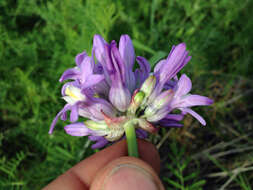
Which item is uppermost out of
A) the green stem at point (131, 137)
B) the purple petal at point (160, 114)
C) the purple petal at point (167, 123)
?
the purple petal at point (160, 114)

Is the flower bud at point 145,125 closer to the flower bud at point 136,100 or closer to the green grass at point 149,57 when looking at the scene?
the flower bud at point 136,100

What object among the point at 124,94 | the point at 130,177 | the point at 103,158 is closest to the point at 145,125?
the point at 124,94

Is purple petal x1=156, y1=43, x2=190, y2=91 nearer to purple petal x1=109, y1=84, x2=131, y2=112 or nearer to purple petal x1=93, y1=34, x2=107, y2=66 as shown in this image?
purple petal x1=109, y1=84, x2=131, y2=112

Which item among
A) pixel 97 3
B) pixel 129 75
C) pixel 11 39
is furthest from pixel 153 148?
pixel 11 39

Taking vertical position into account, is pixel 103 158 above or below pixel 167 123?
below

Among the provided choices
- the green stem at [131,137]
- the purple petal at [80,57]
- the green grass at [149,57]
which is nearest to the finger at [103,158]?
the green grass at [149,57]

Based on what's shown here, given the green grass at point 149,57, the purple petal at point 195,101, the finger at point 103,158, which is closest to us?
the purple petal at point 195,101

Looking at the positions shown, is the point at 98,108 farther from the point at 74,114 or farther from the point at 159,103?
the point at 159,103
